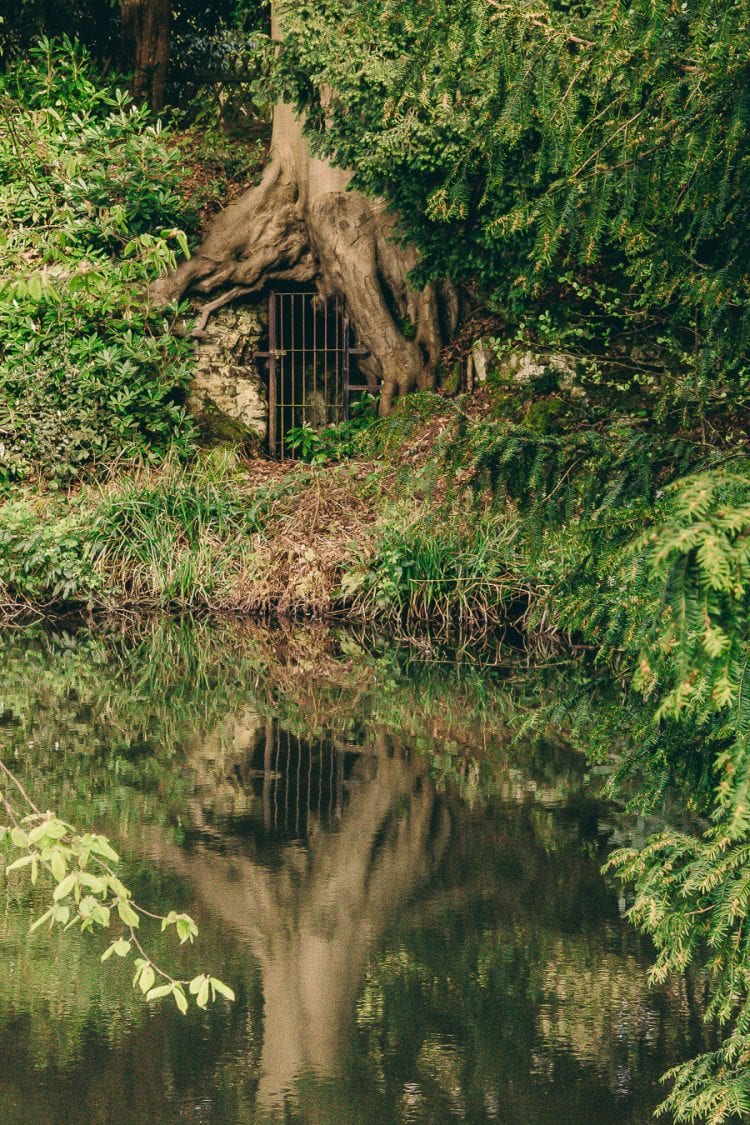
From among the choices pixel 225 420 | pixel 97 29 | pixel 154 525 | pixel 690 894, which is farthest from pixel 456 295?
pixel 690 894

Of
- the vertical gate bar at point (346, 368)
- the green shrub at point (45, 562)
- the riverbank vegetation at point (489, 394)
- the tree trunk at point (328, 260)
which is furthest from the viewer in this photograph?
the vertical gate bar at point (346, 368)

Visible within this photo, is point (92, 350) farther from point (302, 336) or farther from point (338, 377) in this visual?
point (338, 377)

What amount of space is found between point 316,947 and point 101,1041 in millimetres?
1064

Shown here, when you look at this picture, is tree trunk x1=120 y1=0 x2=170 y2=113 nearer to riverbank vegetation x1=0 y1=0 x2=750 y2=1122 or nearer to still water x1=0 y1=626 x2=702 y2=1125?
riverbank vegetation x1=0 y1=0 x2=750 y2=1122

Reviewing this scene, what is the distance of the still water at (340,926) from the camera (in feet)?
13.8

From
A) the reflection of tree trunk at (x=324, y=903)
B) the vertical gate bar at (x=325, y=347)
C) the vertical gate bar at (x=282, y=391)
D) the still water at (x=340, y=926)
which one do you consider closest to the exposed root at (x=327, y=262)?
the vertical gate bar at (x=325, y=347)

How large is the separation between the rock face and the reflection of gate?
18 centimetres

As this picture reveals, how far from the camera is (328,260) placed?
51.7 ft

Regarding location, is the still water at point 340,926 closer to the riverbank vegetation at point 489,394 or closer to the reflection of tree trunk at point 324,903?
the reflection of tree trunk at point 324,903

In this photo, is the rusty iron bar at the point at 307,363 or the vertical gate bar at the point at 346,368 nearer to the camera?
the vertical gate bar at the point at 346,368

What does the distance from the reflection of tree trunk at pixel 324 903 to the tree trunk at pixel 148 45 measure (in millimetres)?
12815

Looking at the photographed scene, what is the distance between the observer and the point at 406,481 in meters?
4.72

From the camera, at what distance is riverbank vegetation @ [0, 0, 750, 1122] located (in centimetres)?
359

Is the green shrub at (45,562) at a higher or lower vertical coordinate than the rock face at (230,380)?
lower
